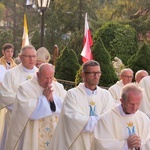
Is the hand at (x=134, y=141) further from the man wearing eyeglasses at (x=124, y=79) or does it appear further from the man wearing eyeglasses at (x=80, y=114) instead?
the man wearing eyeglasses at (x=124, y=79)

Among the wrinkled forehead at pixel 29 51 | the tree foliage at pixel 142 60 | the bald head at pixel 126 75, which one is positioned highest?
the wrinkled forehead at pixel 29 51

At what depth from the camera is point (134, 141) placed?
14.6ft

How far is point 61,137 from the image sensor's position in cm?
590

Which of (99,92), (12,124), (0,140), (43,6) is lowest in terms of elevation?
(0,140)

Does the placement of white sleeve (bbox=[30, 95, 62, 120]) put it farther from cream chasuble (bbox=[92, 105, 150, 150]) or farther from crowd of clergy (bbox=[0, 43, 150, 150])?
cream chasuble (bbox=[92, 105, 150, 150])

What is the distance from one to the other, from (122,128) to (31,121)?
7.23 feet

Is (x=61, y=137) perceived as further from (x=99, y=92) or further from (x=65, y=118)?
(x=99, y=92)

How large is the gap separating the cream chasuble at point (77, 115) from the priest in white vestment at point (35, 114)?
0.49m

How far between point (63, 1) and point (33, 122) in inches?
1149

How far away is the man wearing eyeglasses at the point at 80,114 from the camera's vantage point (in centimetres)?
568

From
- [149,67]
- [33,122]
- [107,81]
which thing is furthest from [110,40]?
[33,122]

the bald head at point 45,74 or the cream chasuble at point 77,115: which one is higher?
the bald head at point 45,74

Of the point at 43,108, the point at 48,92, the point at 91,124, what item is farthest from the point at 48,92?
the point at 91,124

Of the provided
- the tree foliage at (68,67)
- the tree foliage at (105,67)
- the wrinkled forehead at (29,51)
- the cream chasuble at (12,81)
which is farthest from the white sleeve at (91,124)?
the tree foliage at (68,67)
